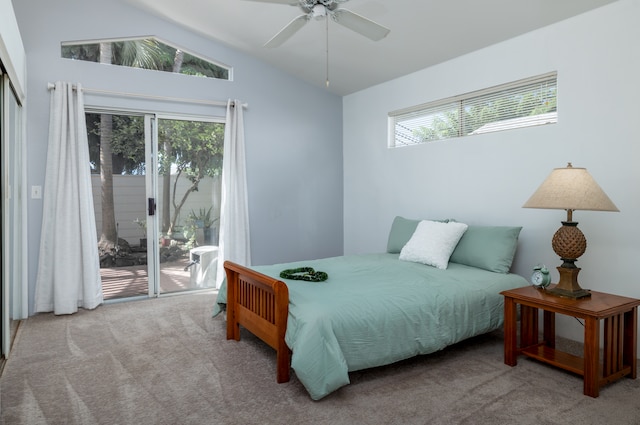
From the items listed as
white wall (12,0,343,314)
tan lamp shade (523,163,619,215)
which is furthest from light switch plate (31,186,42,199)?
tan lamp shade (523,163,619,215)

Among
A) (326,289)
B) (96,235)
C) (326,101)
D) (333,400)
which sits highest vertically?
(326,101)

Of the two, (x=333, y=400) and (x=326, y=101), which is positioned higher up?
(x=326, y=101)

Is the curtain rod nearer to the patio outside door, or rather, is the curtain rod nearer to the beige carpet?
the patio outside door

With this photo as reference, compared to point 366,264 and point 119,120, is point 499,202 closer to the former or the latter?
point 366,264

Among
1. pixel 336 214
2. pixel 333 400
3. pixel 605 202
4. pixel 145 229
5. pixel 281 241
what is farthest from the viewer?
pixel 336 214

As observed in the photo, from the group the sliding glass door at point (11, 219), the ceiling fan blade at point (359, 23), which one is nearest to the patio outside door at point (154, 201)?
the sliding glass door at point (11, 219)

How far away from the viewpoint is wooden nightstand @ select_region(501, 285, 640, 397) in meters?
2.35

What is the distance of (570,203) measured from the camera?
2525 millimetres

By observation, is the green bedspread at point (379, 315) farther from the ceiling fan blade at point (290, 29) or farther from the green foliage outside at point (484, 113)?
the ceiling fan blade at point (290, 29)

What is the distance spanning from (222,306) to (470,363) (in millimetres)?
2022

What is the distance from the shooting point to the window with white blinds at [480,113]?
3.45 m

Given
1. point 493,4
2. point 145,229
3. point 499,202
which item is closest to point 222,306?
point 145,229

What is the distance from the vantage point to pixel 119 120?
4387mm

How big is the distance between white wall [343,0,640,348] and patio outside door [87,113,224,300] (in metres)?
2.12
